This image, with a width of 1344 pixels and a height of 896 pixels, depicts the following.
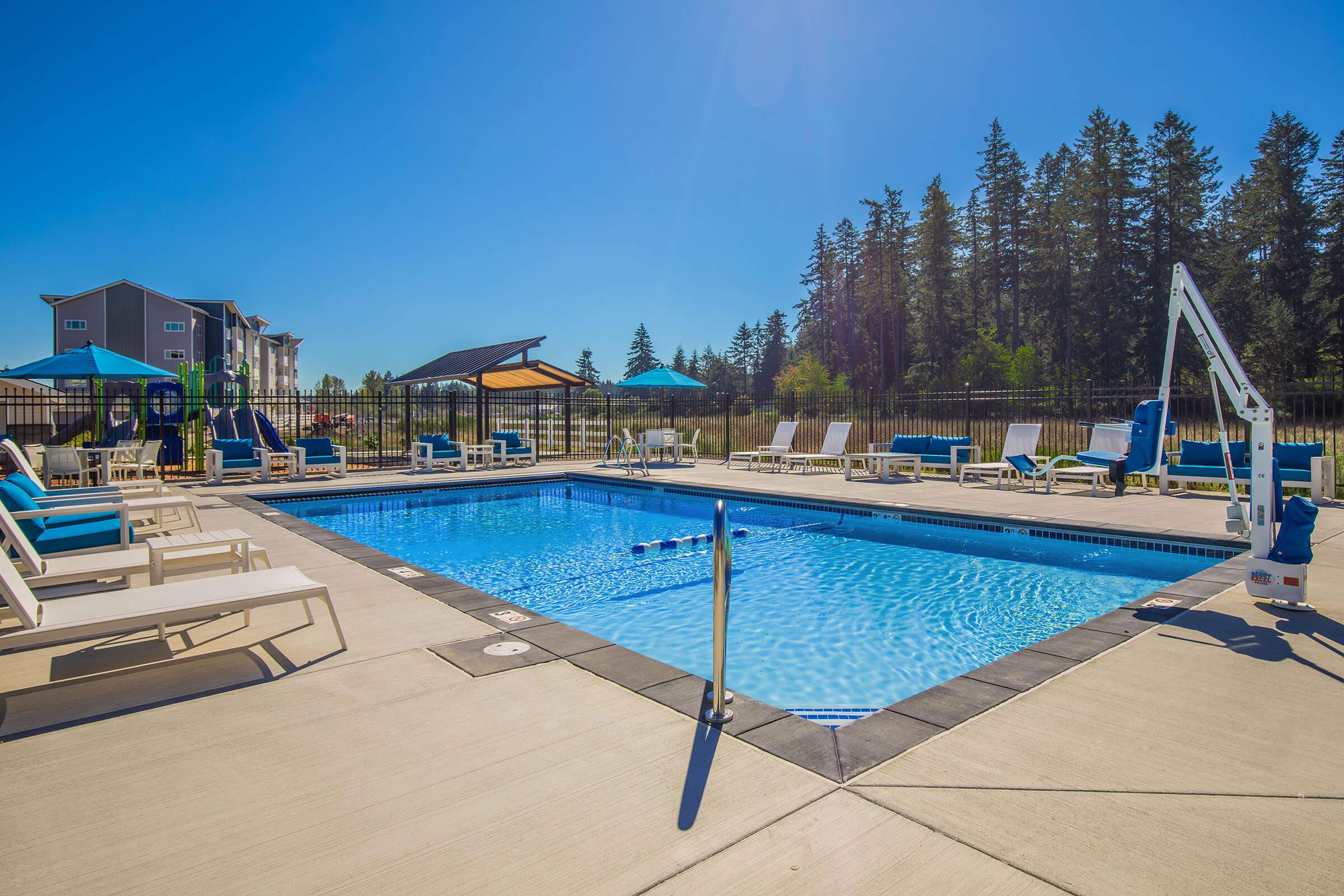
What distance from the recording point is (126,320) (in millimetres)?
36875

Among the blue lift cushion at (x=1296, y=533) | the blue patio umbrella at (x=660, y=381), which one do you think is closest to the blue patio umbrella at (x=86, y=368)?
the blue patio umbrella at (x=660, y=381)

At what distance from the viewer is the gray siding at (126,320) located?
36312 millimetres

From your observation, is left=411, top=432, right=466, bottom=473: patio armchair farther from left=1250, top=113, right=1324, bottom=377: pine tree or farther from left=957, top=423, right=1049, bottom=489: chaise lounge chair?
left=1250, top=113, right=1324, bottom=377: pine tree

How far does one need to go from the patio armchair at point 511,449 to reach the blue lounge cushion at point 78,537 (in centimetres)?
943

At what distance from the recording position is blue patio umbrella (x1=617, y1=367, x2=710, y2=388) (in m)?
14.8

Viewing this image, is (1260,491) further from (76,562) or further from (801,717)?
(76,562)

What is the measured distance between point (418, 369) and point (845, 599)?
15.6 metres

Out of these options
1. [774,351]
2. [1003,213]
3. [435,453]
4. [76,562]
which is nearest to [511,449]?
[435,453]

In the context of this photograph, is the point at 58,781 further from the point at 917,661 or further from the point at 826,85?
the point at 826,85

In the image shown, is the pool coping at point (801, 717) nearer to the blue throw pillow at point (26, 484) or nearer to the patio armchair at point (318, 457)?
the blue throw pillow at point (26, 484)

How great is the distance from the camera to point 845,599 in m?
5.01

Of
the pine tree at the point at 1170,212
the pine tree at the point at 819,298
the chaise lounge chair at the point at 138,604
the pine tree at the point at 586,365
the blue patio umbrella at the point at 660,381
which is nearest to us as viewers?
the chaise lounge chair at the point at 138,604

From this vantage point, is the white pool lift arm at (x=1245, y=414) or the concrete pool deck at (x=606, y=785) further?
the white pool lift arm at (x=1245, y=414)

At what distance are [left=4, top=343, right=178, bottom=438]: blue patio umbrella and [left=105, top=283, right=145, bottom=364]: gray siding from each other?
105ft
